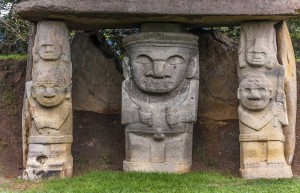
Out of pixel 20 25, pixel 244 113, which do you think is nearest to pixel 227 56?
pixel 244 113

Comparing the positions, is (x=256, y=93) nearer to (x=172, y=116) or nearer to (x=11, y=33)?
(x=172, y=116)

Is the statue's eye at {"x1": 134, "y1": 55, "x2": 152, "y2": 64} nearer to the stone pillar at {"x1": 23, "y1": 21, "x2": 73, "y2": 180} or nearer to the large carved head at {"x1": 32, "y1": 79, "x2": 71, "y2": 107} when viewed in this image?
the stone pillar at {"x1": 23, "y1": 21, "x2": 73, "y2": 180}

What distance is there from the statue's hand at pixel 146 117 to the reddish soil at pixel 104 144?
3.01ft

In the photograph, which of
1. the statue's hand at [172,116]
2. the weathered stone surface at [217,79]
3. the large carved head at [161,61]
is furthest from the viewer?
the weathered stone surface at [217,79]

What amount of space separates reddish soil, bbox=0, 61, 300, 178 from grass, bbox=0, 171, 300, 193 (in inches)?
23.4

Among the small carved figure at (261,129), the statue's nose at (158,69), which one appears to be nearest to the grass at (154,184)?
the small carved figure at (261,129)

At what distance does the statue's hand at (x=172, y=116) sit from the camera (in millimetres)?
7000

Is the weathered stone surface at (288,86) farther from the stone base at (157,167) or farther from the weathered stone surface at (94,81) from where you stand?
the weathered stone surface at (94,81)

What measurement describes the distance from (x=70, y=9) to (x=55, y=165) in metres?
1.99

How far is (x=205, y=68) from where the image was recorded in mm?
8516

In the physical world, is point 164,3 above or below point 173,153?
above

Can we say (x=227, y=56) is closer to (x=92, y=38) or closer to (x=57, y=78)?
(x=92, y=38)

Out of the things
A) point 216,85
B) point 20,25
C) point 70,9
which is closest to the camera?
point 70,9

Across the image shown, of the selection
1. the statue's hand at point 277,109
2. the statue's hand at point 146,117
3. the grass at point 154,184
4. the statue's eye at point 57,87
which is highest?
the statue's eye at point 57,87
